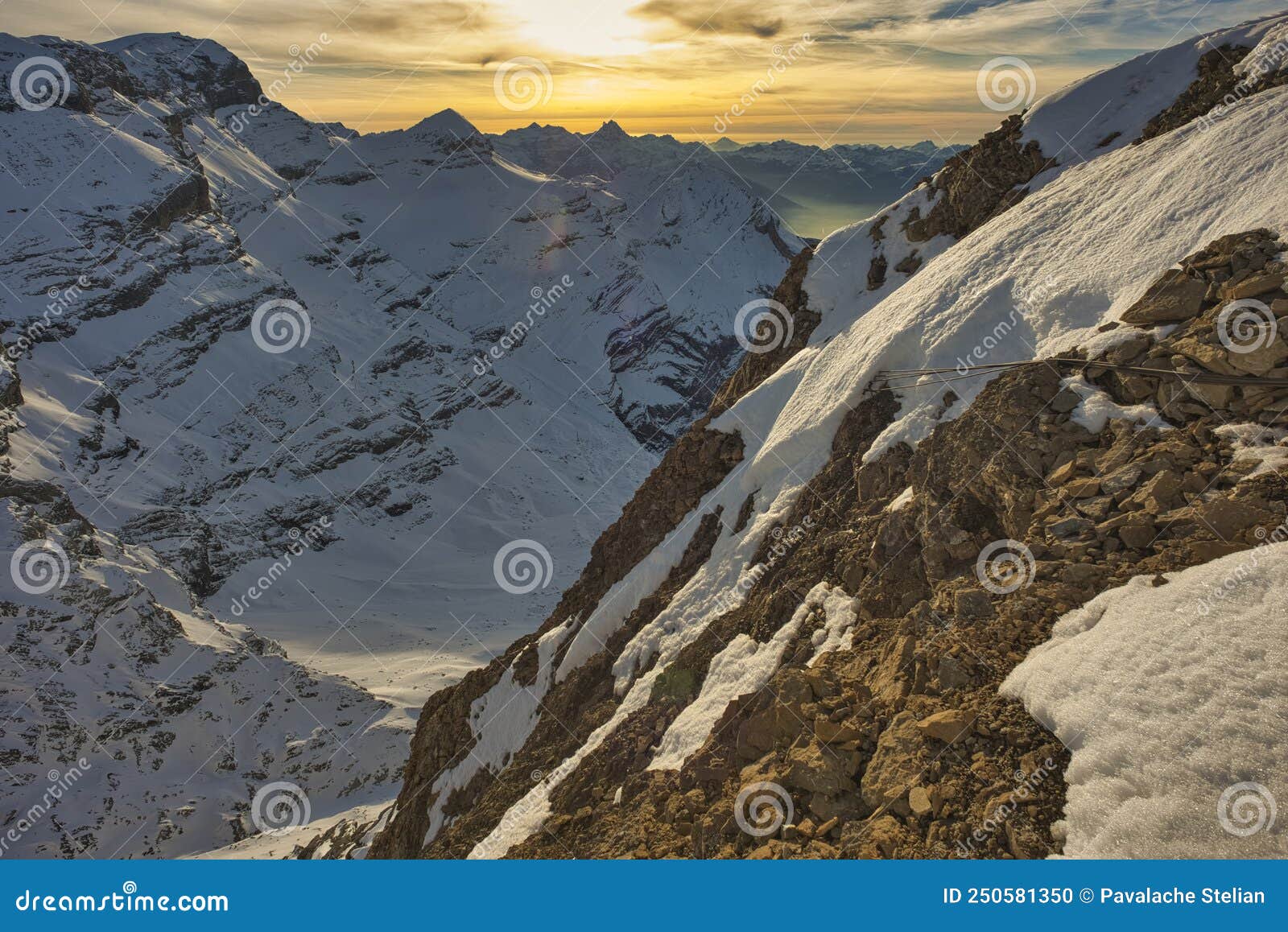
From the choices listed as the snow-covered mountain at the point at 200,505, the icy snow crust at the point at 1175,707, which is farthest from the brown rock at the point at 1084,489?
the snow-covered mountain at the point at 200,505

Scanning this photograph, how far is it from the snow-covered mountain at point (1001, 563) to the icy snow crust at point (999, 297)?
85 millimetres

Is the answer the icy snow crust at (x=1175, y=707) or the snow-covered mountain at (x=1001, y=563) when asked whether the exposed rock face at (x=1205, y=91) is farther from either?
the icy snow crust at (x=1175, y=707)

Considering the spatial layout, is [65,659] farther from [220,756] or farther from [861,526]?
[861,526]

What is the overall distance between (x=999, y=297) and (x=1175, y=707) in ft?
31.9

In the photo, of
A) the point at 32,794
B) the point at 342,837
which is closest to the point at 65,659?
the point at 32,794

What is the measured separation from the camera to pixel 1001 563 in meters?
9.99

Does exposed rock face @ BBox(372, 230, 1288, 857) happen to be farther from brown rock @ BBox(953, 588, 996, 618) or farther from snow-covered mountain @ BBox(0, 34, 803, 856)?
snow-covered mountain @ BBox(0, 34, 803, 856)

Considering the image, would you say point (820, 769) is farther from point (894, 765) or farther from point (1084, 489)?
point (1084, 489)

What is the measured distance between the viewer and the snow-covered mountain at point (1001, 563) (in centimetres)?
723

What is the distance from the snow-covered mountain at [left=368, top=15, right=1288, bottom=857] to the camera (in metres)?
7.23

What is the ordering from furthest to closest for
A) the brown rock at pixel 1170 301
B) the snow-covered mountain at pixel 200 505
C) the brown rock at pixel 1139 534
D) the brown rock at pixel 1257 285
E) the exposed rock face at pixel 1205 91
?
the snow-covered mountain at pixel 200 505 < the exposed rock face at pixel 1205 91 < the brown rock at pixel 1170 301 < the brown rock at pixel 1257 285 < the brown rock at pixel 1139 534

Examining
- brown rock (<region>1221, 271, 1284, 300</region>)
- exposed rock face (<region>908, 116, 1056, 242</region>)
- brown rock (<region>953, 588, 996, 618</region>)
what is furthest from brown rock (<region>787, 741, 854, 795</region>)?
exposed rock face (<region>908, 116, 1056, 242</region>)

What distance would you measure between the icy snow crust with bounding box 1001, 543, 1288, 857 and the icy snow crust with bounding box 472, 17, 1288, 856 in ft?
11.2

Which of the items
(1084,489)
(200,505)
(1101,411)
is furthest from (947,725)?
(200,505)
